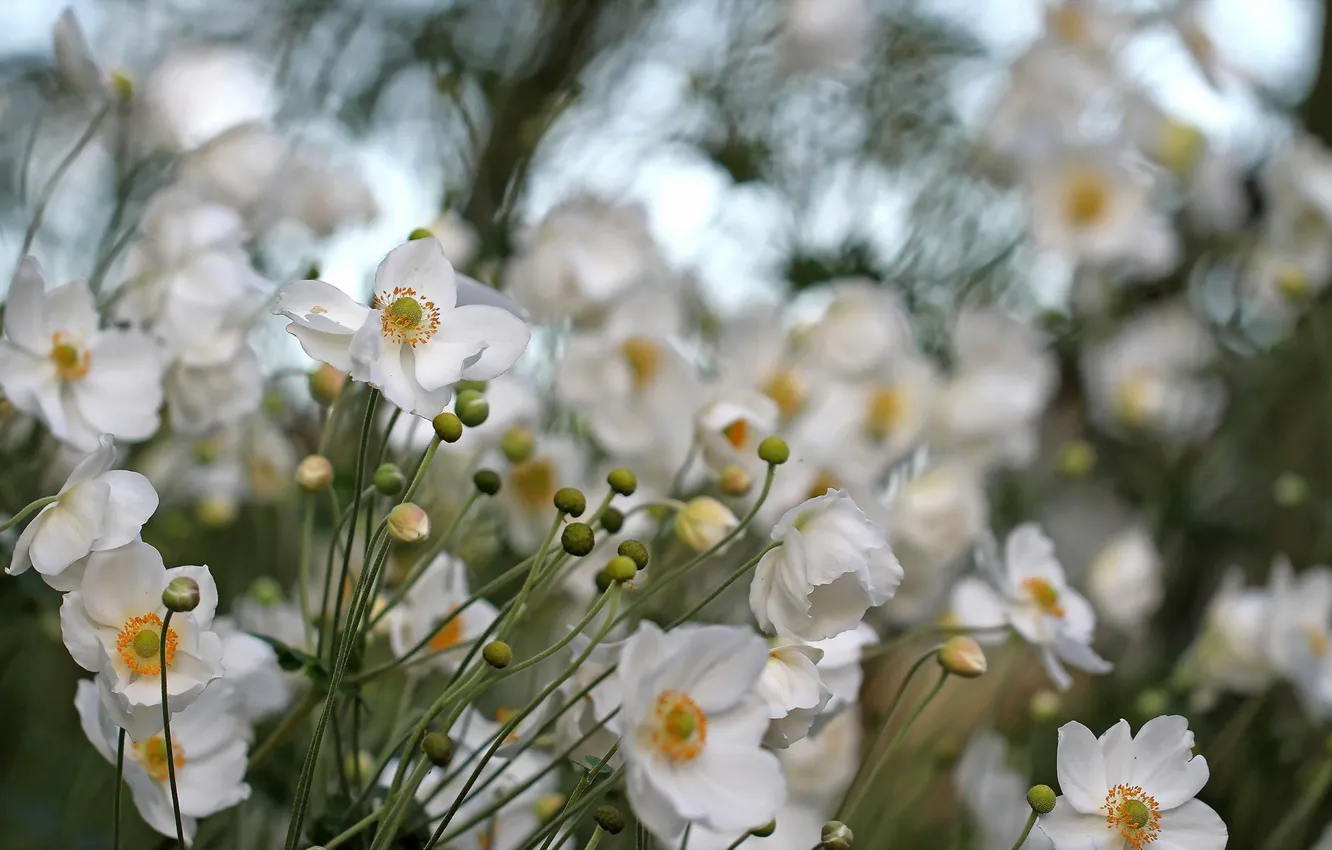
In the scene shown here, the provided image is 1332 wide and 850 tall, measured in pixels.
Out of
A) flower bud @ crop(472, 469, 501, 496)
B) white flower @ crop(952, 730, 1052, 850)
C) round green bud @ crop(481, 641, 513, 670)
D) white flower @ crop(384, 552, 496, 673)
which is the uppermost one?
round green bud @ crop(481, 641, 513, 670)

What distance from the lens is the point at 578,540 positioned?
1.76ft

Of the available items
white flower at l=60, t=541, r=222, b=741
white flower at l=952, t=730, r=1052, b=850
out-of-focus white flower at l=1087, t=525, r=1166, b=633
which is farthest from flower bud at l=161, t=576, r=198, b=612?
out-of-focus white flower at l=1087, t=525, r=1166, b=633

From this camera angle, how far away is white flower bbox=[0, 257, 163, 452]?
66cm

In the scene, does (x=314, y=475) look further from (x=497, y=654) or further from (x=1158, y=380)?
(x=1158, y=380)

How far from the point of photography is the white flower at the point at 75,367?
66cm

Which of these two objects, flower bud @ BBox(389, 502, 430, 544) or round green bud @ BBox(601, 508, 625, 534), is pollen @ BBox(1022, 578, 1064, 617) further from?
flower bud @ BBox(389, 502, 430, 544)

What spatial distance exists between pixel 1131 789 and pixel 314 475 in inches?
18.0

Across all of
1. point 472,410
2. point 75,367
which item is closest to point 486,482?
point 472,410

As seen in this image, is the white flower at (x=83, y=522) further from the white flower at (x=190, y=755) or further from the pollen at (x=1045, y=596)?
the pollen at (x=1045, y=596)

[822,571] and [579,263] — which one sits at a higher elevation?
[822,571]

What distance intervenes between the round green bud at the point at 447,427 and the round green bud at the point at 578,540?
0.22ft

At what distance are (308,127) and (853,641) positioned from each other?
90 cm

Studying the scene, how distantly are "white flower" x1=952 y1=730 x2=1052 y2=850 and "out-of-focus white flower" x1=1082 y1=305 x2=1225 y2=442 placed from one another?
0.71m

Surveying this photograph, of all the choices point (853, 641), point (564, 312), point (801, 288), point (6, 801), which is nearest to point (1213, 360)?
point (801, 288)
